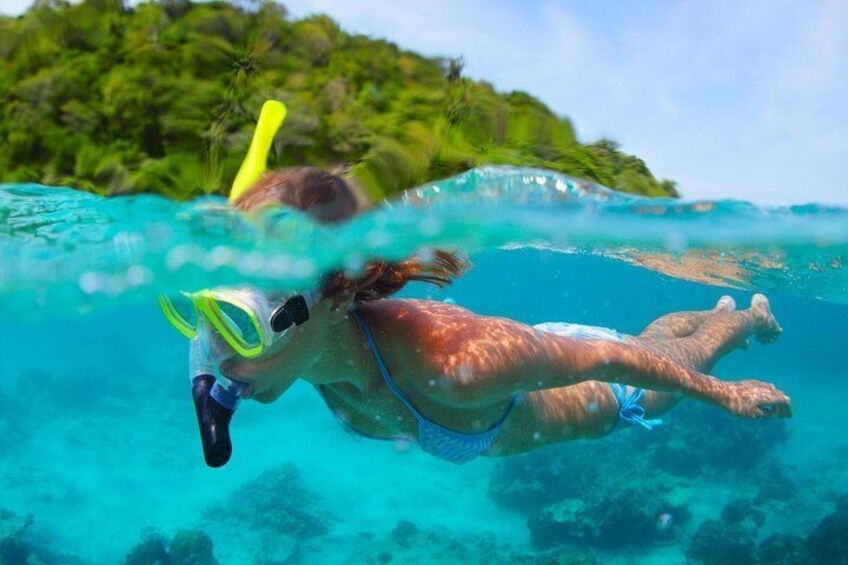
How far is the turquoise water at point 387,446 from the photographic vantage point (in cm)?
805

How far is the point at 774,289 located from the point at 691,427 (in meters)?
6.52

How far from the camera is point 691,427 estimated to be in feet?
70.1

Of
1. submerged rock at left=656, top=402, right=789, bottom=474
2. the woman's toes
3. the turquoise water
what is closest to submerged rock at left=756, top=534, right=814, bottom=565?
the turquoise water

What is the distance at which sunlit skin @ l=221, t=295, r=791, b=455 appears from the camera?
384 centimetres

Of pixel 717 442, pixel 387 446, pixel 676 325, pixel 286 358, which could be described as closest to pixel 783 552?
pixel 717 442

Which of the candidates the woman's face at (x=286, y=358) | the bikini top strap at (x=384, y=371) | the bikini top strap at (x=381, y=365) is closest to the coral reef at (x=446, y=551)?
the bikini top strap at (x=384, y=371)

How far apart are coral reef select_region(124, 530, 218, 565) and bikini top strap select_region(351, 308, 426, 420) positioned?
13.0 m

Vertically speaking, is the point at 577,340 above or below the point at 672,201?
below

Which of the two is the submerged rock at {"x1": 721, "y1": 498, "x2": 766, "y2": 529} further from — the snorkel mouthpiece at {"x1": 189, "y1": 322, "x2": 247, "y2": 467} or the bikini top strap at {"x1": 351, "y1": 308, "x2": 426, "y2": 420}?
the snorkel mouthpiece at {"x1": 189, "y1": 322, "x2": 247, "y2": 467}

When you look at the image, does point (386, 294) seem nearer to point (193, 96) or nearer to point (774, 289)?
point (193, 96)

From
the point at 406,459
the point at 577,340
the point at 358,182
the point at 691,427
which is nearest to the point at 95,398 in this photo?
the point at 406,459

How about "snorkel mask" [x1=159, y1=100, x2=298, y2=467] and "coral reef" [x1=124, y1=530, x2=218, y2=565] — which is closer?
"snorkel mask" [x1=159, y1=100, x2=298, y2=467]

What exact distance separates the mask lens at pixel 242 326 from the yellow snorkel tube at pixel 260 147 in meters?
0.98

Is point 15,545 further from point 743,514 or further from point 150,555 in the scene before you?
point 743,514
